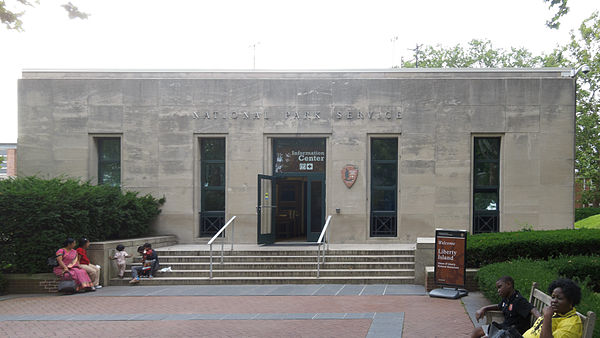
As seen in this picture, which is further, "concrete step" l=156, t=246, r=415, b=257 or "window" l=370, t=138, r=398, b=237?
"window" l=370, t=138, r=398, b=237

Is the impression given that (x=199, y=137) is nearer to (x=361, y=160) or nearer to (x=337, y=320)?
(x=361, y=160)

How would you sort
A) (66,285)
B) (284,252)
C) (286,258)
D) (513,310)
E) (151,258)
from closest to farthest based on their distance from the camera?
(513,310), (66,285), (151,258), (286,258), (284,252)

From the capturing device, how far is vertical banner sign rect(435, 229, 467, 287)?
37.1 feet

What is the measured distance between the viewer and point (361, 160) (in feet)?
58.4

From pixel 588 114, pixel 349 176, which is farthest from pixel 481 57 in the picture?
pixel 349 176

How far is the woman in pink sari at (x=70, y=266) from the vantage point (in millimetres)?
12836

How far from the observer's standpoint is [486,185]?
1789 centimetres

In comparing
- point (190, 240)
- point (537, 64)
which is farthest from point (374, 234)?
point (537, 64)

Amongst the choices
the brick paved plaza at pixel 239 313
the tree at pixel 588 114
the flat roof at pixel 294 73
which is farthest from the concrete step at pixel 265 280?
the tree at pixel 588 114

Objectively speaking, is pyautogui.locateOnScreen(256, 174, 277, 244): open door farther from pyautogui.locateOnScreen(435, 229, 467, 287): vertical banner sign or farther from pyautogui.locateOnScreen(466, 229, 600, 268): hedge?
pyautogui.locateOnScreen(466, 229, 600, 268): hedge

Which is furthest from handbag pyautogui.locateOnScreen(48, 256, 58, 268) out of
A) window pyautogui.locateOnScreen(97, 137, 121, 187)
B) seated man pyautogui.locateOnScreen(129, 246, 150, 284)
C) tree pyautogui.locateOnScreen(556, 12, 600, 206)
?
tree pyautogui.locateOnScreen(556, 12, 600, 206)

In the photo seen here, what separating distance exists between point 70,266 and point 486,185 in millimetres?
12515

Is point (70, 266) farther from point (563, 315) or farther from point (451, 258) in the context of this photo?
point (563, 315)

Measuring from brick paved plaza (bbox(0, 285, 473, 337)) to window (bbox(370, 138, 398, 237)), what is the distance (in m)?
5.09
